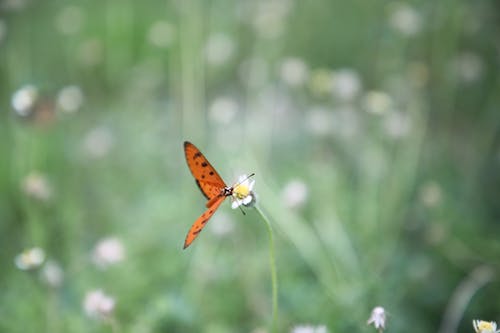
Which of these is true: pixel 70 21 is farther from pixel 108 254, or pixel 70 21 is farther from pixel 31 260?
pixel 31 260

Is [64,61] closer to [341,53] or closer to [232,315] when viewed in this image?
[341,53]

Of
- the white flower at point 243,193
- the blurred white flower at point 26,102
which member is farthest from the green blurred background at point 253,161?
the white flower at point 243,193

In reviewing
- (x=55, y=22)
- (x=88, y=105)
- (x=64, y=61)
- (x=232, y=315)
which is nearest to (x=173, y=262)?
(x=232, y=315)

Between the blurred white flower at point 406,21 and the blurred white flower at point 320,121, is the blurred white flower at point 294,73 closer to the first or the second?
the blurred white flower at point 320,121

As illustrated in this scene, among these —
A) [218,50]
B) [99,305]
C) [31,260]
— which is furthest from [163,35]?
[99,305]

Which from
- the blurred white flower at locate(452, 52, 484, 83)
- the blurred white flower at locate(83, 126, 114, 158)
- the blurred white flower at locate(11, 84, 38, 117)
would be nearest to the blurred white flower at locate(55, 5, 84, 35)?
the blurred white flower at locate(83, 126, 114, 158)
